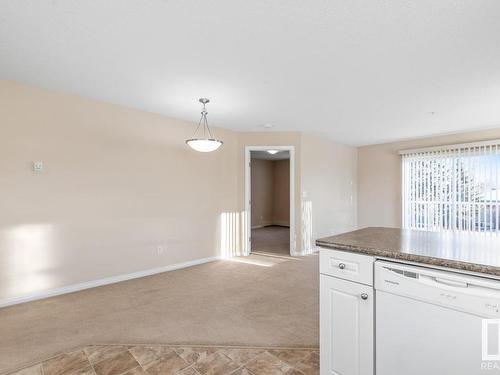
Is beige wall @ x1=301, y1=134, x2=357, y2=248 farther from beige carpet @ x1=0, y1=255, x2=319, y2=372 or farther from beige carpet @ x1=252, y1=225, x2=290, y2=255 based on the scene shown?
beige carpet @ x1=0, y1=255, x2=319, y2=372

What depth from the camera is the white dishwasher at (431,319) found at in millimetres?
1195

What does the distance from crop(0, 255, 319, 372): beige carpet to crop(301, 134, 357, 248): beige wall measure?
2098mm

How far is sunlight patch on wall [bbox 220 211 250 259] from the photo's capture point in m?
5.11

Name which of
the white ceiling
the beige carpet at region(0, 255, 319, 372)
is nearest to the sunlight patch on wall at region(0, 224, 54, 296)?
the beige carpet at region(0, 255, 319, 372)

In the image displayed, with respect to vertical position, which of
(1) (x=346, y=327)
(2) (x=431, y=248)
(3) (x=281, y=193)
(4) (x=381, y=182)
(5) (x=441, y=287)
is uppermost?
(4) (x=381, y=182)

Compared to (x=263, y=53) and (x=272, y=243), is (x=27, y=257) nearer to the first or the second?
(x=263, y=53)

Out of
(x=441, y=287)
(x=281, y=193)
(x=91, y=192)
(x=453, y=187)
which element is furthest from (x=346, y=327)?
(x=281, y=193)

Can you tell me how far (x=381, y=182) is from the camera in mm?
6867

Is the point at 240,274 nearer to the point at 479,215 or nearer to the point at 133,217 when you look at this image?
the point at 133,217

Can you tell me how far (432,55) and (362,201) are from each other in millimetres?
5248

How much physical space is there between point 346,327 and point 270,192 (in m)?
8.74

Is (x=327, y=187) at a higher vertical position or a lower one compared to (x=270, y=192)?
higher

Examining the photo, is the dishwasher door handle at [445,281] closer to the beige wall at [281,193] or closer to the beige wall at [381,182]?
the beige wall at [381,182]

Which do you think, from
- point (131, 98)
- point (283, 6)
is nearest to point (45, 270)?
point (131, 98)
